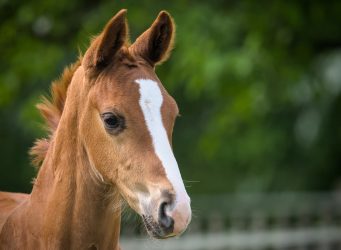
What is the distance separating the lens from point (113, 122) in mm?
3895

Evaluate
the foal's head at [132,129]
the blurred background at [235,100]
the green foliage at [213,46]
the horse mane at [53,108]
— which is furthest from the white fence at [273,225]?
the foal's head at [132,129]

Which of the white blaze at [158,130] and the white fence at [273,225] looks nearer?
the white blaze at [158,130]

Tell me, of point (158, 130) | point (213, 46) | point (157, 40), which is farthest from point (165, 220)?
point (213, 46)

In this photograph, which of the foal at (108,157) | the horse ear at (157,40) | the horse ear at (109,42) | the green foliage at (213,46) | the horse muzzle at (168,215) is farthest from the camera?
the green foliage at (213,46)

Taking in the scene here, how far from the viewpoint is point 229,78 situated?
9906 millimetres

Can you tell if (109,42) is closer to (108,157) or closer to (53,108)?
(108,157)

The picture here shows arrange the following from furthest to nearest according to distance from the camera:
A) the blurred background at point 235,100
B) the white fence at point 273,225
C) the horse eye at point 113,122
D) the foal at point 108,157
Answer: the white fence at point 273,225 < the blurred background at point 235,100 < the horse eye at point 113,122 < the foal at point 108,157

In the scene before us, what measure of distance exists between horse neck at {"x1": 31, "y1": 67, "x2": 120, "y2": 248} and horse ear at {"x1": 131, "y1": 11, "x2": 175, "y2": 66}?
415mm

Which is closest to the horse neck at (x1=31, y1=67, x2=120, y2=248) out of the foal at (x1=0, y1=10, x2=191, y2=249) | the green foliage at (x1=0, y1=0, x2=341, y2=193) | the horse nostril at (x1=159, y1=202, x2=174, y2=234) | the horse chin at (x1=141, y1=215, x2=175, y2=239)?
the foal at (x1=0, y1=10, x2=191, y2=249)

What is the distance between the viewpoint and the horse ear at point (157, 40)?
423cm

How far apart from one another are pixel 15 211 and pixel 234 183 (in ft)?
46.3

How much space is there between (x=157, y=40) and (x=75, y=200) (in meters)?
0.92

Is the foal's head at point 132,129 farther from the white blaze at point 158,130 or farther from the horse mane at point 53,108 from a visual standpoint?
the horse mane at point 53,108

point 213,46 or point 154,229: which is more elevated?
point 154,229
